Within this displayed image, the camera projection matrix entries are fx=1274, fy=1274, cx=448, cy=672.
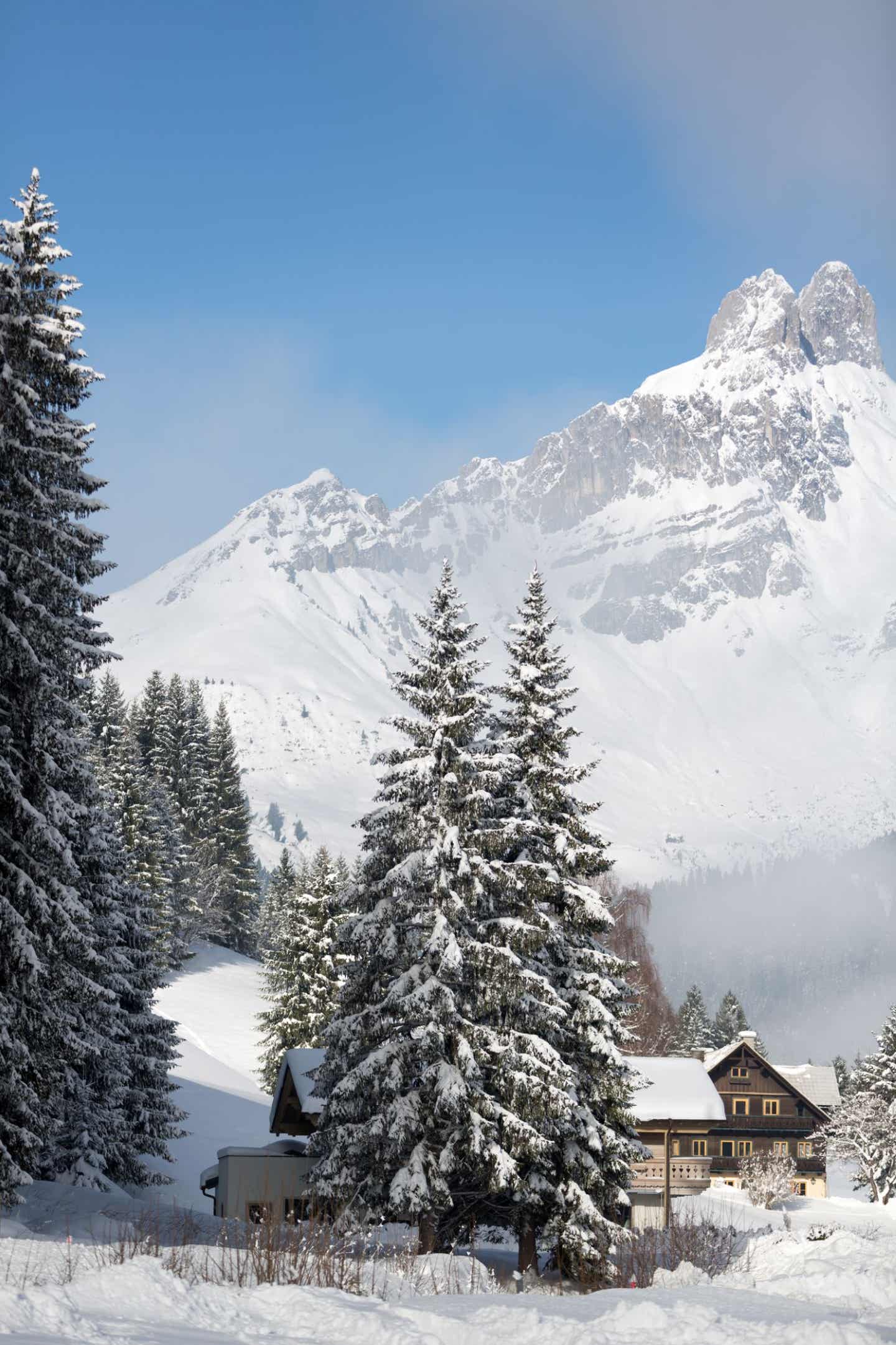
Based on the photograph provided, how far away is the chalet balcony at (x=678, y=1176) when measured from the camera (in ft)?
167

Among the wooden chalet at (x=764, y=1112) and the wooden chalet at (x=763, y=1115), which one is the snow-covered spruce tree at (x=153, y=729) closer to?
the wooden chalet at (x=764, y=1112)

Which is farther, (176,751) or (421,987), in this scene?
(176,751)

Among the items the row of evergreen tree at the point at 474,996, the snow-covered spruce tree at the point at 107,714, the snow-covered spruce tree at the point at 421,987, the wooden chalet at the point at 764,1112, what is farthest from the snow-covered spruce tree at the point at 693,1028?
the snow-covered spruce tree at the point at 421,987

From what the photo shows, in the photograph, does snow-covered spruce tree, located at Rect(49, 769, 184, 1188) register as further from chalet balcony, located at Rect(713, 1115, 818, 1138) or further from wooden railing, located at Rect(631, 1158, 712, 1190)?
chalet balcony, located at Rect(713, 1115, 818, 1138)

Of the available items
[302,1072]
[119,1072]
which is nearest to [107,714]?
[302,1072]

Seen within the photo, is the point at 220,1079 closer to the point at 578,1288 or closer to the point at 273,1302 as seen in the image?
the point at 578,1288

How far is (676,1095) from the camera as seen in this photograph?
1886 inches

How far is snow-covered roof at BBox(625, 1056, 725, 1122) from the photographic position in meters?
47.2

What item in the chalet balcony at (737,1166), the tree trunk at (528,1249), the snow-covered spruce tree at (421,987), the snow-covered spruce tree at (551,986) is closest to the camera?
the snow-covered spruce tree at (421,987)

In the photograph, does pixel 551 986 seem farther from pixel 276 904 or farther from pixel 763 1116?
pixel 276 904

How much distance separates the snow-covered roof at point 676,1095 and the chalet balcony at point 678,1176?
12.3 feet

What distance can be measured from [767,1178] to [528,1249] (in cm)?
4042

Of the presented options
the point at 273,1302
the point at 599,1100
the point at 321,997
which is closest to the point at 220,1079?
the point at 321,997

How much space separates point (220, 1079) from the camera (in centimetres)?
5506
